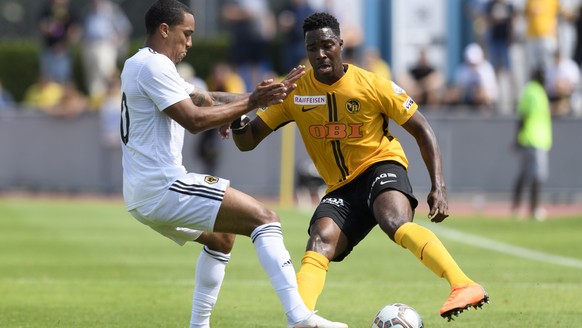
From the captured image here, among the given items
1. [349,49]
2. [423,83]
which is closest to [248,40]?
[349,49]

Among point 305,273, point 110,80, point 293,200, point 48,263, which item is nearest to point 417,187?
point 293,200

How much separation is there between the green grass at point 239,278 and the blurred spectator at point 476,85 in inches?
169

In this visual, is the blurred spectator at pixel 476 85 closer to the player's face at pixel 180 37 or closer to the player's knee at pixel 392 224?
the player's knee at pixel 392 224

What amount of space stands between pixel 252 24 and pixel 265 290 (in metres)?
14.4

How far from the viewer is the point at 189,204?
798 centimetres

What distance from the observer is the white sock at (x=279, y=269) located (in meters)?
7.92

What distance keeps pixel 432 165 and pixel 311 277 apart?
1.23 m

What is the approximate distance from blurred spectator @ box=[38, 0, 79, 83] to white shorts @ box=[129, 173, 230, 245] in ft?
64.9

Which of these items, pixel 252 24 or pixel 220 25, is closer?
pixel 252 24

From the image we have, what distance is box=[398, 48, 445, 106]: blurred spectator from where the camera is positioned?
25203 mm

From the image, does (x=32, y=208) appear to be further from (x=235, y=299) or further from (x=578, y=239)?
(x=235, y=299)

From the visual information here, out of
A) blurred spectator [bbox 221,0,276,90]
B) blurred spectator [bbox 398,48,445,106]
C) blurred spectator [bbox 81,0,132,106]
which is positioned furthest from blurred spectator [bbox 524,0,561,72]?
blurred spectator [bbox 81,0,132,106]

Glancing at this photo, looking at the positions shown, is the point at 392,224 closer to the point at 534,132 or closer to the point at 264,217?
the point at 264,217

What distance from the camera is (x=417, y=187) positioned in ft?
78.1
